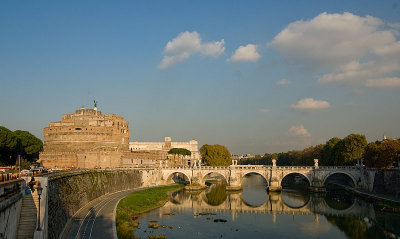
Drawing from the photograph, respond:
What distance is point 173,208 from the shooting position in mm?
51344

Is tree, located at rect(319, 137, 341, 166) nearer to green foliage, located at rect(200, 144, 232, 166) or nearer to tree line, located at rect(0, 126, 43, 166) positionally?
green foliage, located at rect(200, 144, 232, 166)

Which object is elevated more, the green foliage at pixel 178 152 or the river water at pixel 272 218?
the green foliage at pixel 178 152

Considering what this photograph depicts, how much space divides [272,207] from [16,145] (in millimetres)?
36313

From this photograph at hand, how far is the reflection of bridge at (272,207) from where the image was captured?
48312 mm

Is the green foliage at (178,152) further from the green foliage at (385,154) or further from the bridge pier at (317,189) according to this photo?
the green foliage at (385,154)

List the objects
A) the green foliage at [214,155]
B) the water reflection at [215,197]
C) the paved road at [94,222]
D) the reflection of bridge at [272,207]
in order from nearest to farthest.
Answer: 1. the paved road at [94,222]
2. the reflection of bridge at [272,207]
3. the water reflection at [215,197]
4. the green foliage at [214,155]

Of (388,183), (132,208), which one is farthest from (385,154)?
(132,208)

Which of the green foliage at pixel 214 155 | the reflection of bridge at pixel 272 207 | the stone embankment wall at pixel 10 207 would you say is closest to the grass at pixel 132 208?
the reflection of bridge at pixel 272 207

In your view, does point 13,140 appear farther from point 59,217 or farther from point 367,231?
point 367,231

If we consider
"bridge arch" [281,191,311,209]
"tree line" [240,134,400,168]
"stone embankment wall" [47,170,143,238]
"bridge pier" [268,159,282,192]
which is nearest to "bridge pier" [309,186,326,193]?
"bridge arch" [281,191,311,209]

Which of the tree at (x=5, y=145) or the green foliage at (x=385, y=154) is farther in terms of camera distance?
the green foliage at (x=385, y=154)

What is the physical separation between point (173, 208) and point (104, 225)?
844 inches

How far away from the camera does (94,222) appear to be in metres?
31.7

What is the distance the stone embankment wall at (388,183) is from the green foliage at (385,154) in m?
1.41
